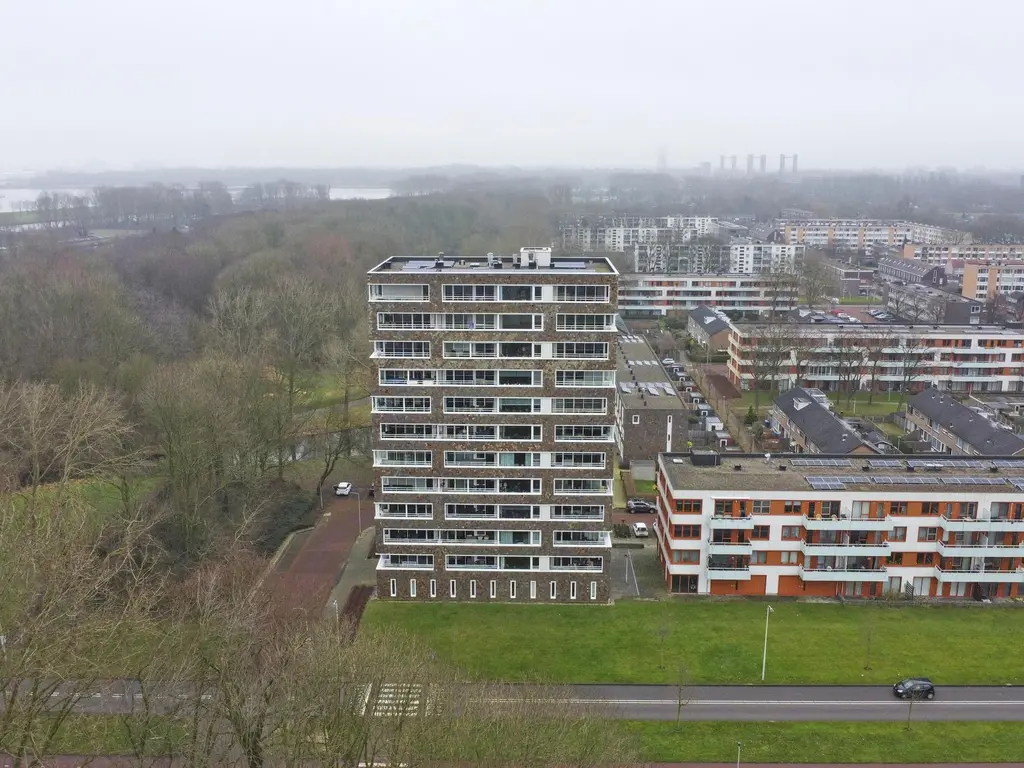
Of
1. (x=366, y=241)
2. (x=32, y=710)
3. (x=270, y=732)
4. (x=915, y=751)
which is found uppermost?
(x=366, y=241)

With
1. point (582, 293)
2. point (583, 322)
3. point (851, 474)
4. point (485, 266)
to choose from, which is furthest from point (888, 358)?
point (485, 266)

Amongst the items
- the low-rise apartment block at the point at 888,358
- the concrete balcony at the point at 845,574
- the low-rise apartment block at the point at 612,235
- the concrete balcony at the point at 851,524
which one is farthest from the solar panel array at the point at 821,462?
the low-rise apartment block at the point at 612,235

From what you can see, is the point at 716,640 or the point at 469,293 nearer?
the point at 716,640

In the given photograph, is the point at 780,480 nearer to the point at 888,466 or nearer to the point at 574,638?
the point at 888,466

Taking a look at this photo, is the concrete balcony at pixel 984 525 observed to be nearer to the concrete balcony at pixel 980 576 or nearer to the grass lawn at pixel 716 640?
the concrete balcony at pixel 980 576

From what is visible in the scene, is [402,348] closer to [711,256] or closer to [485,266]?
[485,266]

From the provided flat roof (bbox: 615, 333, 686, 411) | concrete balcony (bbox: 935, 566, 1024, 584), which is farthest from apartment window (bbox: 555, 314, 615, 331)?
concrete balcony (bbox: 935, 566, 1024, 584)

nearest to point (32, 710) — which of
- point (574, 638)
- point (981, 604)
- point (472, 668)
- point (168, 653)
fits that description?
point (168, 653)
